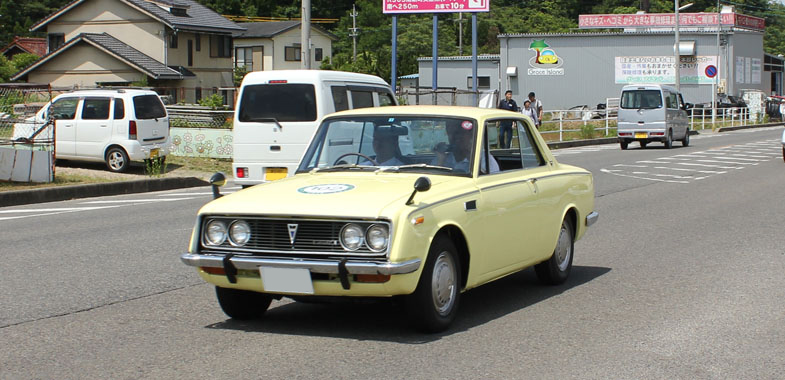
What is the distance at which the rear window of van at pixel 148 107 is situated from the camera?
69.2ft

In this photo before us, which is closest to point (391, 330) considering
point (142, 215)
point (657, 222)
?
point (657, 222)

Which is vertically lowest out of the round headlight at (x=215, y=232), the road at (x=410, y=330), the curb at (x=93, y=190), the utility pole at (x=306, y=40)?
the road at (x=410, y=330)

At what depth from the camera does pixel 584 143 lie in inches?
1412

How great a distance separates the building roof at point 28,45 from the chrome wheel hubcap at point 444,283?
67221mm

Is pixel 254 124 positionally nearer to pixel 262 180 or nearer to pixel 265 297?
pixel 262 180

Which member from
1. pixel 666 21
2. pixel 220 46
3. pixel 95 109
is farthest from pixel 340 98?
pixel 666 21

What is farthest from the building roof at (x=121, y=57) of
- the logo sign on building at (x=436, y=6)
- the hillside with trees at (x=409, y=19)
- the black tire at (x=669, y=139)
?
the black tire at (x=669, y=139)

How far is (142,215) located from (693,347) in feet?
31.5

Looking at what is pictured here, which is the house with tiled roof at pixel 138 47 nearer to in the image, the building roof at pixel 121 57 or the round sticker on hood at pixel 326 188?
the building roof at pixel 121 57

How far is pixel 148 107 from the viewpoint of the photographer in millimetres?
21344

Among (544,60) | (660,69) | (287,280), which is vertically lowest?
(287,280)

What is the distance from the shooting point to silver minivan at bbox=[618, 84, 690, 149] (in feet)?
105

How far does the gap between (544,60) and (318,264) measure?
2433 inches

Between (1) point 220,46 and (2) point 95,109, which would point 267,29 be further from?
(2) point 95,109
